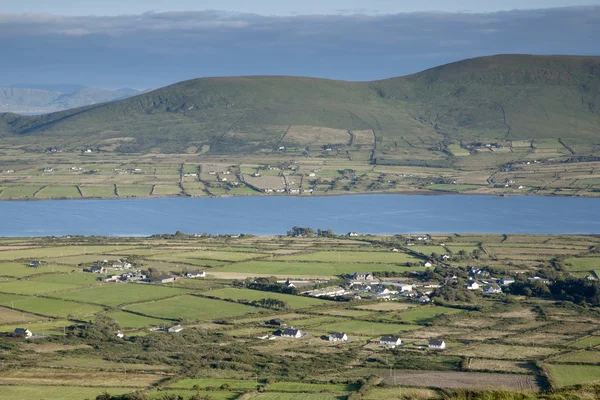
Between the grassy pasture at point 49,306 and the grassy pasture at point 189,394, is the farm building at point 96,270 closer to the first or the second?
the grassy pasture at point 49,306

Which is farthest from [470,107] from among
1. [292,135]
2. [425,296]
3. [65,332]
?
[65,332]

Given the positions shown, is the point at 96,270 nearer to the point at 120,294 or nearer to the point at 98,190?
the point at 120,294

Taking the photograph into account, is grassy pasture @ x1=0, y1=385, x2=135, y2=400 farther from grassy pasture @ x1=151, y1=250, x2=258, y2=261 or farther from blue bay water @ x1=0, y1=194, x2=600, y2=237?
blue bay water @ x1=0, y1=194, x2=600, y2=237

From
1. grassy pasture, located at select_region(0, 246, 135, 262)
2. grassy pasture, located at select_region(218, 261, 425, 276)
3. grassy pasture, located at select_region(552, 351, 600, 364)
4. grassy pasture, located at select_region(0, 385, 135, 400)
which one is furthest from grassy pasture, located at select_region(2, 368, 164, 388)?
grassy pasture, located at select_region(0, 246, 135, 262)

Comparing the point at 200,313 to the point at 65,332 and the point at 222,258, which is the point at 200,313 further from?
the point at 222,258

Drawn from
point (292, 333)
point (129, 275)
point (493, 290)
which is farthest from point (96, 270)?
point (493, 290)

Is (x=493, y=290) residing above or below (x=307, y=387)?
below

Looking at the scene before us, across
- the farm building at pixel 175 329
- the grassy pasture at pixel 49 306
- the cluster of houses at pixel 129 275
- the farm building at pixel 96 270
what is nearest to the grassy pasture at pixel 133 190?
the cluster of houses at pixel 129 275
